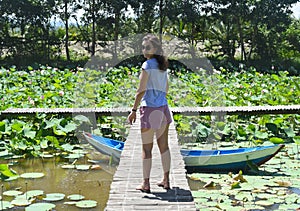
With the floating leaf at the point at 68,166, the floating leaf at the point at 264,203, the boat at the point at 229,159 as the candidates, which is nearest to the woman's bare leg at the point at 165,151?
the floating leaf at the point at 264,203

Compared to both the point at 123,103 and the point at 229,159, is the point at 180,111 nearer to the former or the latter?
the point at 123,103

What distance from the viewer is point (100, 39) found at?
16625 mm

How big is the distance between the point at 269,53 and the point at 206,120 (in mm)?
10244

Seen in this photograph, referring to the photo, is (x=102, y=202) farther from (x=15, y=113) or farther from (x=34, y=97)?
(x=34, y=97)

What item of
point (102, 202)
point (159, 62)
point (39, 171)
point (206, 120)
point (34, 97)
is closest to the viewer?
point (159, 62)

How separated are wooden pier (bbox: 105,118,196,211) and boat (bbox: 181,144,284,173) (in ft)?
1.82

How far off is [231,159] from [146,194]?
1.69 meters

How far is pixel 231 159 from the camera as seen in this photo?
15.8 feet

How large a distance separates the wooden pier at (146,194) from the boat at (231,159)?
554 millimetres

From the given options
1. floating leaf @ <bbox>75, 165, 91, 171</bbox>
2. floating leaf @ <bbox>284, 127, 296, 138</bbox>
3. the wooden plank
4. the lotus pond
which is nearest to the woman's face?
the lotus pond

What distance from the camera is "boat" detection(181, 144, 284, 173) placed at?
15.7ft

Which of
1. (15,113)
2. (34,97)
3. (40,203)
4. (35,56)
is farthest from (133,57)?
(40,203)

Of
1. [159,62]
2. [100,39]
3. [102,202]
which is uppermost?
[100,39]

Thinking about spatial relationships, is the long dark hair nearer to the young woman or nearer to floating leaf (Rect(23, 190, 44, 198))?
the young woman
